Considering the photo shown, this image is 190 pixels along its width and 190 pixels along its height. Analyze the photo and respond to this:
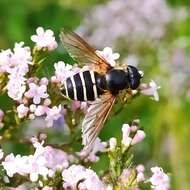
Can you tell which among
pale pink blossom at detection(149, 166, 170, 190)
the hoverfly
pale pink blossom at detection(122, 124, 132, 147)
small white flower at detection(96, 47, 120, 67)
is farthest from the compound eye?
pale pink blossom at detection(149, 166, 170, 190)

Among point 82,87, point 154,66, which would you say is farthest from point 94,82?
point 154,66

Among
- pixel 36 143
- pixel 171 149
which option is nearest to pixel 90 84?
pixel 36 143

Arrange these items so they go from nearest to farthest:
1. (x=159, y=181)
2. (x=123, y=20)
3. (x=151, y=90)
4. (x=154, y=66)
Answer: (x=159, y=181), (x=151, y=90), (x=154, y=66), (x=123, y=20)

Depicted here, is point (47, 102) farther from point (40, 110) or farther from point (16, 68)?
point (16, 68)

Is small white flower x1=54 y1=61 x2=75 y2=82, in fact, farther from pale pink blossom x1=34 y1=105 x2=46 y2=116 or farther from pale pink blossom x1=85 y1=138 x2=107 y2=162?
pale pink blossom x1=85 y1=138 x2=107 y2=162

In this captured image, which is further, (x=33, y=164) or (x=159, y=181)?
(x=159, y=181)

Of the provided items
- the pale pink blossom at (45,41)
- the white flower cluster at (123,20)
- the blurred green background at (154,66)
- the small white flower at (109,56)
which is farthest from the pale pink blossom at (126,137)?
the white flower cluster at (123,20)

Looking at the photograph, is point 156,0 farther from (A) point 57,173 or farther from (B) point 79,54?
(A) point 57,173
